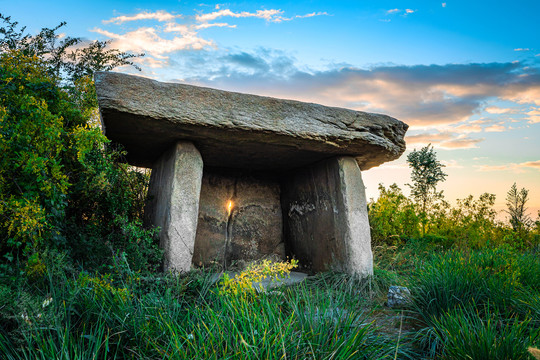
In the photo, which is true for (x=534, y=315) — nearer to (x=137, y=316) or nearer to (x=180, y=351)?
(x=180, y=351)

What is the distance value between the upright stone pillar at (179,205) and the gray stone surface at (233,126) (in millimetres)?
213

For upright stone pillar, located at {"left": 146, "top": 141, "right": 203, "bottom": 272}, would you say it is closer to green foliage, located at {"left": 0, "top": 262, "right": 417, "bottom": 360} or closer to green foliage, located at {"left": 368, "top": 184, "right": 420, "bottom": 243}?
green foliage, located at {"left": 0, "top": 262, "right": 417, "bottom": 360}

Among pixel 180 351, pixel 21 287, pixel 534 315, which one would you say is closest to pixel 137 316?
pixel 180 351

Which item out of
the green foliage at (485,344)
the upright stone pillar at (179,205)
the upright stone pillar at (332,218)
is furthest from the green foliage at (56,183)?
the green foliage at (485,344)

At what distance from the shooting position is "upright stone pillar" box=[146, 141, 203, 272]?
4.16 metres

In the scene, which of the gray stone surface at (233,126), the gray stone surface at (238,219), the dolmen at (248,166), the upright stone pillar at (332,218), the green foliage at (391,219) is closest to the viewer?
the gray stone surface at (233,126)

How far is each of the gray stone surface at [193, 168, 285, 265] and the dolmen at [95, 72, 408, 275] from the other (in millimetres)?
14

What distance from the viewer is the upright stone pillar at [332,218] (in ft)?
16.0

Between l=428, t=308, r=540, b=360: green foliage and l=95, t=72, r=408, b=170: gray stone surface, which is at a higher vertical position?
l=95, t=72, r=408, b=170: gray stone surface

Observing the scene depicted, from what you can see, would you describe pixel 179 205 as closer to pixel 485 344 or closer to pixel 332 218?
pixel 332 218

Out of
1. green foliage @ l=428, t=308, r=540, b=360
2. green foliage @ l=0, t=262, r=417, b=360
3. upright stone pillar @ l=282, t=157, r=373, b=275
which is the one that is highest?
upright stone pillar @ l=282, t=157, r=373, b=275

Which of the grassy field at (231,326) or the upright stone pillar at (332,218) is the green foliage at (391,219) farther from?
the grassy field at (231,326)

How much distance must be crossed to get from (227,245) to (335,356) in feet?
→ 11.5

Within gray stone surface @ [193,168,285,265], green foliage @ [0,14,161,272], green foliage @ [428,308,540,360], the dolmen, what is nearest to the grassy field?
green foliage @ [428,308,540,360]
